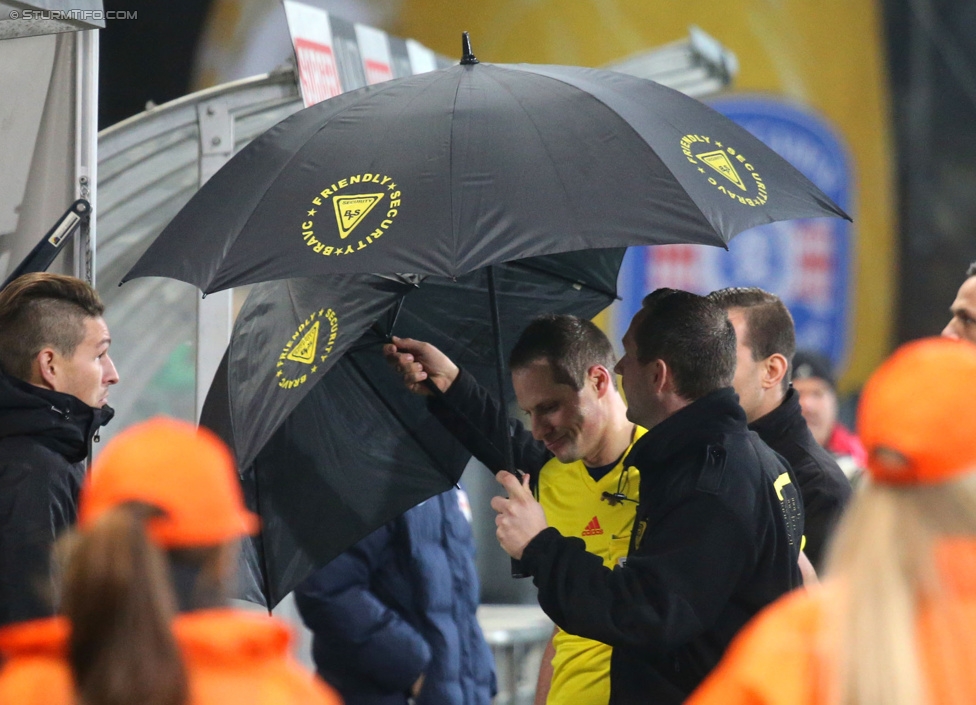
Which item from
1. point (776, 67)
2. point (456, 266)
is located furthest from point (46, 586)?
point (776, 67)

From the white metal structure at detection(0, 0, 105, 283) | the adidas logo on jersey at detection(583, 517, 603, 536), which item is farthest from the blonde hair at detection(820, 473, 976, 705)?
the white metal structure at detection(0, 0, 105, 283)

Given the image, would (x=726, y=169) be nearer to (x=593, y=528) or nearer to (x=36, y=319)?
(x=593, y=528)

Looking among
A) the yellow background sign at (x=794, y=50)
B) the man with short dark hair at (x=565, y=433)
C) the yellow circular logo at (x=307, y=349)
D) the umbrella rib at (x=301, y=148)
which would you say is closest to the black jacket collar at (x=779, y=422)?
the man with short dark hair at (x=565, y=433)

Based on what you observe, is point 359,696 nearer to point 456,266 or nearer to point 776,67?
point 456,266

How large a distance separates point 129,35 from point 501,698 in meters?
4.94

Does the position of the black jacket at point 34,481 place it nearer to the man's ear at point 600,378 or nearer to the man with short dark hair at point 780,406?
the man's ear at point 600,378

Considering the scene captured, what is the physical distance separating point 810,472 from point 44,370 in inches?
80.0

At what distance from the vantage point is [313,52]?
4871mm

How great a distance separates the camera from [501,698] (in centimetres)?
701

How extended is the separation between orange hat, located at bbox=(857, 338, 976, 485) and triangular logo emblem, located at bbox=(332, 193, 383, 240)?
143cm

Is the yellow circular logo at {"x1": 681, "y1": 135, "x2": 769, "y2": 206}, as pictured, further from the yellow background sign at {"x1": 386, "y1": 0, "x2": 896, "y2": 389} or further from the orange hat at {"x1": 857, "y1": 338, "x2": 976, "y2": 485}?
the yellow background sign at {"x1": 386, "y1": 0, "x2": 896, "y2": 389}

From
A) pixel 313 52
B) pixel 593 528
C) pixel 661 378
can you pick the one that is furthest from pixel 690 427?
pixel 313 52

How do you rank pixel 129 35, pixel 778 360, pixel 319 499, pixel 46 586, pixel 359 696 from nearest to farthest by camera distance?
pixel 46 586 < pixel 319 499 < pixel 778 360 < pixel 359 696 < pixel 129 35

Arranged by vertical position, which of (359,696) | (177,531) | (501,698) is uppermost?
(177,531)
